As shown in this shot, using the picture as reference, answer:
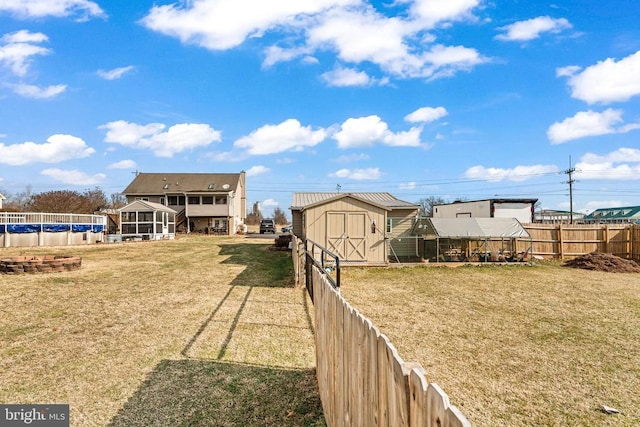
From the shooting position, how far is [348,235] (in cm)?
1497

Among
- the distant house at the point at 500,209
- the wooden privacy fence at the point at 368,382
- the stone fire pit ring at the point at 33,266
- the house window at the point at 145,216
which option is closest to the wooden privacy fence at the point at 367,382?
the wooden privacy fence at the point at 368,382

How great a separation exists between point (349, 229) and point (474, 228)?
634 centimetres

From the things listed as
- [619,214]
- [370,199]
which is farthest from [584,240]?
[619,214]

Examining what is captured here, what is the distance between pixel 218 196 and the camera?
37.3 m

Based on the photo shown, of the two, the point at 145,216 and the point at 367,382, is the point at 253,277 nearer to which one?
the point at 367,382

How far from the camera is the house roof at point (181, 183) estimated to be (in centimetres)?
3857

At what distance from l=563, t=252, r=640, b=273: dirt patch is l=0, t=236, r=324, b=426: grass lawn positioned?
1357 centimetres

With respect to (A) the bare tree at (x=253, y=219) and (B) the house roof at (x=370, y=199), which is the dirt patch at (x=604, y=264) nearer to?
(B) the house roof at (x=370, y=199)

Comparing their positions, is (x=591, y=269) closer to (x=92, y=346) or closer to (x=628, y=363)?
(x=628, y=363)

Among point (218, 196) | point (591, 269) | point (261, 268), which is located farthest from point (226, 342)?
point (218, 196)

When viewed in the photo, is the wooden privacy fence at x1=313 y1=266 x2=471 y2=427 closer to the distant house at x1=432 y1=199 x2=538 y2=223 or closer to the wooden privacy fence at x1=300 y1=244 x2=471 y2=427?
the wooden privacy fence at x1=300 y1=244 x2=471 y2=427

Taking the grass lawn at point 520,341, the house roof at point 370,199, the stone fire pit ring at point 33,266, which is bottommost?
the grass lawn at point 520,341

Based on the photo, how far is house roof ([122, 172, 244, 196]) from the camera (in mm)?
38569

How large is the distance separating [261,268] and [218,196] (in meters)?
25.3
